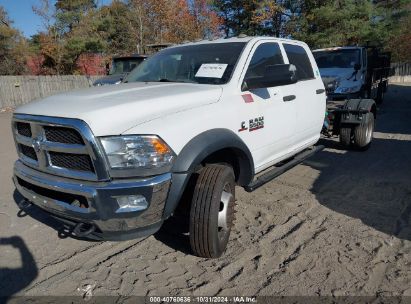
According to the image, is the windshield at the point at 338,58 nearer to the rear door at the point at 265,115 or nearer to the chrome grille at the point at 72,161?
the rear door at the point at 265,115

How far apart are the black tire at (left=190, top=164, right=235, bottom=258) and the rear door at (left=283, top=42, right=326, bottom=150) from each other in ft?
6.19

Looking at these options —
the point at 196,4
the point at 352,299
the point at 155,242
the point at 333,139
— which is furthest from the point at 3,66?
the point at 352,299

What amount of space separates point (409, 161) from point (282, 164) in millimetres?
2914

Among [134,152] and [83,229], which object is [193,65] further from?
[83,229]

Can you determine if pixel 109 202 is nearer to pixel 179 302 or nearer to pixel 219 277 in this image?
pixel 179 302

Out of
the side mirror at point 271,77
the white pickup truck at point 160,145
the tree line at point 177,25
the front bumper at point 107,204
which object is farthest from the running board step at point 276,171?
the tree line at point 177,25

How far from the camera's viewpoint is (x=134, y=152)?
2.79m

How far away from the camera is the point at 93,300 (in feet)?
9.66

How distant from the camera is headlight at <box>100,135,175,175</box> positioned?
2.76 metres

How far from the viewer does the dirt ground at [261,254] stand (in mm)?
3074

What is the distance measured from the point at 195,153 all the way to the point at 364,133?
16.7 ft

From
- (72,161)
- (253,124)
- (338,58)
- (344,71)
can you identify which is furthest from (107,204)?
(338,58)

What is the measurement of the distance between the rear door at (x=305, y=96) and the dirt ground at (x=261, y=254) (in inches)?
31.8

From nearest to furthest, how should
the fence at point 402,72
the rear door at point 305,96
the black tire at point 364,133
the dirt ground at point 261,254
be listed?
the dirt ground at point 261,254 → the rear door at point 305,96 → the black tire at point 364,133 → the fence at point 402,72
